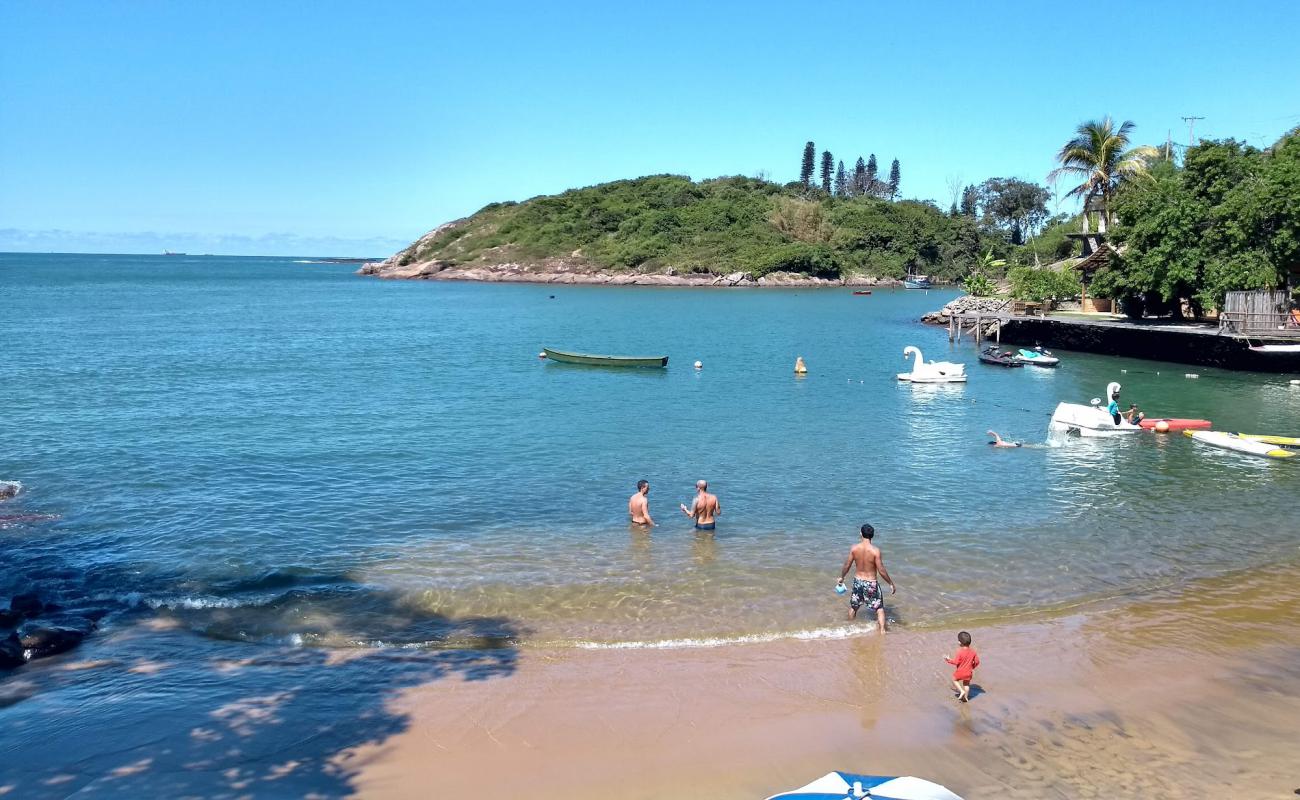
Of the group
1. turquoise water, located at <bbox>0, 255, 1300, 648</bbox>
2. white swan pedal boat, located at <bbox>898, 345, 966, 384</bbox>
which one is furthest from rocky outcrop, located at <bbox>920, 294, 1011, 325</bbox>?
white swan pedal boat, located at <bbox>898, 345, 966, 384</bbox>

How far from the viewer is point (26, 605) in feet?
46.7

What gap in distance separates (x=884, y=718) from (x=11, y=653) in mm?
12009

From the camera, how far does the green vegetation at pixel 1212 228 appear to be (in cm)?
4025

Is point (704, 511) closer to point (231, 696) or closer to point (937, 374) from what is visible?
point (231, 696)

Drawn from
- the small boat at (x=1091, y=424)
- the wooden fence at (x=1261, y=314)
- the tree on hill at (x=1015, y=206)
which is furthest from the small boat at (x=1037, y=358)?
the tree on hill at (x=1015, y=206)

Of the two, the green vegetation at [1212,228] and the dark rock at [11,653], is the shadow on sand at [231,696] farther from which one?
the green vegetation at [1212,228]

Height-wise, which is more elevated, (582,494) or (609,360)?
(609,360)

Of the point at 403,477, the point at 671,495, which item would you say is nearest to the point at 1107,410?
the point at 671,495

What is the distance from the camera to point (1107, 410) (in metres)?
29.9

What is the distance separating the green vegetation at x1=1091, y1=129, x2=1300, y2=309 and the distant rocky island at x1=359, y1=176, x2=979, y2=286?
286 ft

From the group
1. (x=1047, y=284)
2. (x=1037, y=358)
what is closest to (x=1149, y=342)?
(x=1037, y=358)

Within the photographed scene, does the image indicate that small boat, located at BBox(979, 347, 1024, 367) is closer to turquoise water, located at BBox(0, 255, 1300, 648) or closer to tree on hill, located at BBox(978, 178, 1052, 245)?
turquoise water, located at BBox(0, 255, 1300, 648)

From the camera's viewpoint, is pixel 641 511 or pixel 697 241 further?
pixel 697 241

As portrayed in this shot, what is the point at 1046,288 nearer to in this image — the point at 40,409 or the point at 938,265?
the point at 40,409
